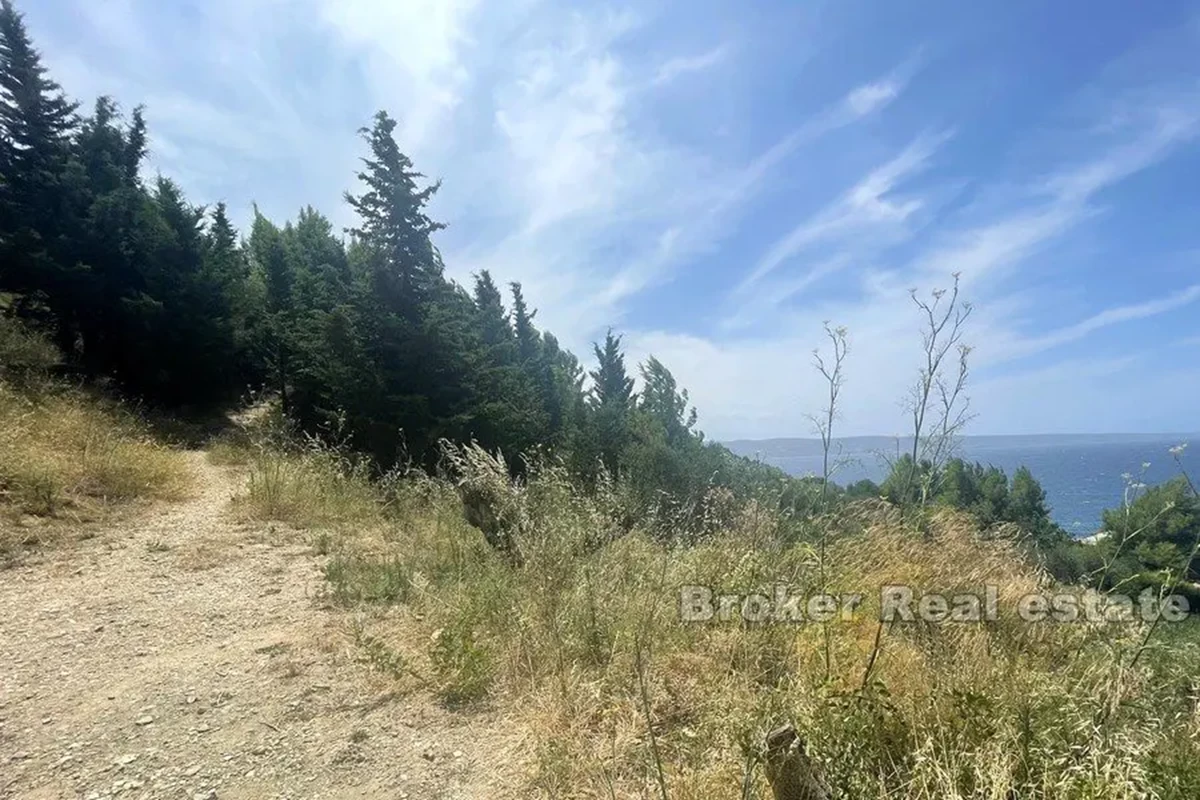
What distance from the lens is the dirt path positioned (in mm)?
2117

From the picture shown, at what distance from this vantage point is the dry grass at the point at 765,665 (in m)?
1.68

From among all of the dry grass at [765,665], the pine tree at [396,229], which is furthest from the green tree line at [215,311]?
the dry grass at [765,665]

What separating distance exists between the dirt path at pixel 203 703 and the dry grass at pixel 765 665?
0.81ft

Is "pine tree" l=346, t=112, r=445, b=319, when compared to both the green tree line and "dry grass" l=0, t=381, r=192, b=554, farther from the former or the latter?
"dry grass" l=0, t=381, r=192, b=554

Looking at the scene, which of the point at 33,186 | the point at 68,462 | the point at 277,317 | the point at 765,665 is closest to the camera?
the point at 765,665

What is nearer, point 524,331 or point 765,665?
point 765,665

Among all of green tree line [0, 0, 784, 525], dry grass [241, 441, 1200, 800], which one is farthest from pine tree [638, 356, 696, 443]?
dry grass [241, 441, 1200, 800]

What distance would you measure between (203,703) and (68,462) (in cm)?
474

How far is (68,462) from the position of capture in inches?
220

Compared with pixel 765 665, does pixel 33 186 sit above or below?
above

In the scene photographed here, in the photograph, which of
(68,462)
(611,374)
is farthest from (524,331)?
(68,462)

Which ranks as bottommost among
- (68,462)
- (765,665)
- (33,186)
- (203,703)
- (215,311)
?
(203,703)

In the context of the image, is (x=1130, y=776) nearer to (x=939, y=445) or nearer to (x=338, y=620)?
(x=939, y=445)

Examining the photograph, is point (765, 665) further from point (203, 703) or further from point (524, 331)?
point (524, 331)
